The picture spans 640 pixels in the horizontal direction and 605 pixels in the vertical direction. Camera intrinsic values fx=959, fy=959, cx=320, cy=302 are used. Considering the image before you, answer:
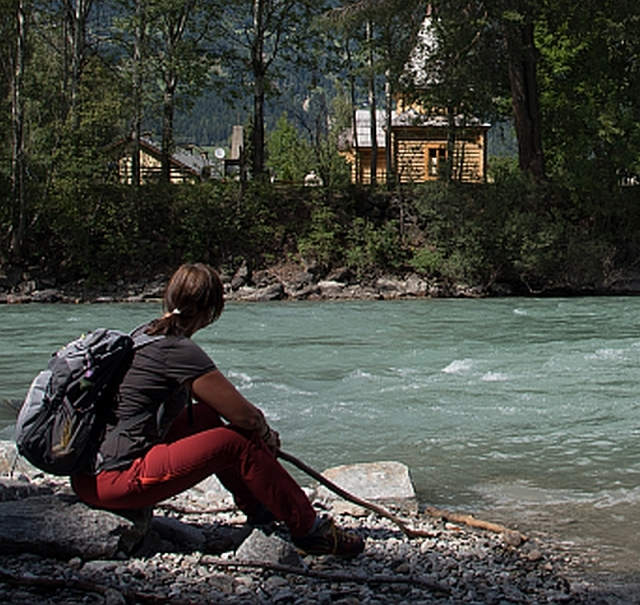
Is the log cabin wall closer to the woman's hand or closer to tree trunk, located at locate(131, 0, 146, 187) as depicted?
tree trunk, located at locate(131, 0, 146, 187)

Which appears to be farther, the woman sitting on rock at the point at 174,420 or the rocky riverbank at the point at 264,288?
the rocky riverbank at the point at 264,288

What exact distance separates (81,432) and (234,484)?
36.0 inches

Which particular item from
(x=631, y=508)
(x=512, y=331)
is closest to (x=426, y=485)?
(x=631, y=508)

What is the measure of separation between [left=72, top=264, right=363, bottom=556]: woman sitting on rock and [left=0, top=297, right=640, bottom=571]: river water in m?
2.24

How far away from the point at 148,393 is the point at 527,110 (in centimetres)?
2660

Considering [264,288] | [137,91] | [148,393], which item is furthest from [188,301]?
[137,91]

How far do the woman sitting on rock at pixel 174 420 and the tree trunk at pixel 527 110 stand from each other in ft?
82.3

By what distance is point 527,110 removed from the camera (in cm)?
2903

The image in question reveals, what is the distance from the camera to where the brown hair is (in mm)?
4168

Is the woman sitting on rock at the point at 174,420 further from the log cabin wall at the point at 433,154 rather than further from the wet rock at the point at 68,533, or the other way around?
the log cabin wall at the point at 433,154

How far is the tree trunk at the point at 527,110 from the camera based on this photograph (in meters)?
28.1

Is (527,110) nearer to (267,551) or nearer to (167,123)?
(167,123)

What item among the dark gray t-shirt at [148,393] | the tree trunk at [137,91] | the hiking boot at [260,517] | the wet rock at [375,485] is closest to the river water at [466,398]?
the wet rock at [375,485]

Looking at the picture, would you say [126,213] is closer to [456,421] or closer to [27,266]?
[27,266]
